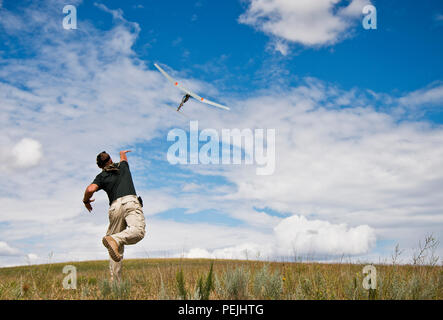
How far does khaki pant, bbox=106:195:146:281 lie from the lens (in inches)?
329

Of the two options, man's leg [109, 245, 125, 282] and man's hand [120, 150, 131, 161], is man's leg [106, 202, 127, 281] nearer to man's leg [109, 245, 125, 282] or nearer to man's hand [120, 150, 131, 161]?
man's leg [109, 245, 125, 282]

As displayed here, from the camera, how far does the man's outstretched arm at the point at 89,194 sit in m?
8.70

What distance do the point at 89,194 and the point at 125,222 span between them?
3.62ft

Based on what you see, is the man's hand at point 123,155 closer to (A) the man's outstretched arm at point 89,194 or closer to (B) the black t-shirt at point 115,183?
(B) the black t-shirt at point 115,183

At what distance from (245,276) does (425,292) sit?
9.94 feet

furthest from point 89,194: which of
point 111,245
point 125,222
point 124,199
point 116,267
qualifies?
point 116,267

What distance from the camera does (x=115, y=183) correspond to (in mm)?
9039

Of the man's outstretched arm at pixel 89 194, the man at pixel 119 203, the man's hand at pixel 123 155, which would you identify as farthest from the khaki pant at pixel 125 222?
the man's hand at pixel 123 155

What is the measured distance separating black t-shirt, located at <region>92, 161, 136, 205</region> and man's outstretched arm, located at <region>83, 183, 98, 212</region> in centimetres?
Answer: 15

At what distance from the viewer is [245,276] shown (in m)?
6.54

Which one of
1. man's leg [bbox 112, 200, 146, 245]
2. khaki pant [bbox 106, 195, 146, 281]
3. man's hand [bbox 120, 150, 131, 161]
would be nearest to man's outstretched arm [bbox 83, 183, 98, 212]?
khaki pant [bbox 106, 195, 146, 281]
